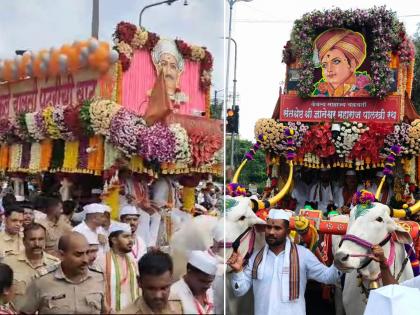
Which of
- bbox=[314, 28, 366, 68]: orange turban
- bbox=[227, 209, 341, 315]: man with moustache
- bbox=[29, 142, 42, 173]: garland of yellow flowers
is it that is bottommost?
bbox=[227, 209, 341, 315]: man with moustache

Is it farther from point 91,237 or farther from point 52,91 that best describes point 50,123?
point 91,237

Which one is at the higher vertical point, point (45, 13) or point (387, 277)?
point (45, 13)

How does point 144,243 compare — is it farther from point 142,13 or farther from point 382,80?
point 382,80

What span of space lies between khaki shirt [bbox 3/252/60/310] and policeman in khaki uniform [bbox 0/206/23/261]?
9 cm

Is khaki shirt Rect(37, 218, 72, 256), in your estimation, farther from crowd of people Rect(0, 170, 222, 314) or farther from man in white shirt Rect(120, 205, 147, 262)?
→ man in white shirt Rect(120, 205, 147, 262)

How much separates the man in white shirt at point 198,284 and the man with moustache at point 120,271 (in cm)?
21

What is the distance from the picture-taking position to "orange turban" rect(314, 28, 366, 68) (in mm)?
7477

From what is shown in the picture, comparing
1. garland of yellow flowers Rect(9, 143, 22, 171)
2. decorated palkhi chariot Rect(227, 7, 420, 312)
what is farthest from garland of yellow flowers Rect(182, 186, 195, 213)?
decorated palkhi chariot Rect(227, 7, 420, 312)

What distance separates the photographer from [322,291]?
5727 millimetres

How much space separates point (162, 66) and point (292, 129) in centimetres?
557

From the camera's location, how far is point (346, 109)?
296 inches

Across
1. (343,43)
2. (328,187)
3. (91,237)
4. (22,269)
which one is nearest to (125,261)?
(91,237)

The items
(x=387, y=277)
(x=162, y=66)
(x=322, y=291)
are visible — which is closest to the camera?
(x=162, y=66)

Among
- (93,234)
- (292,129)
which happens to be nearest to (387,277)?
(93,234)
